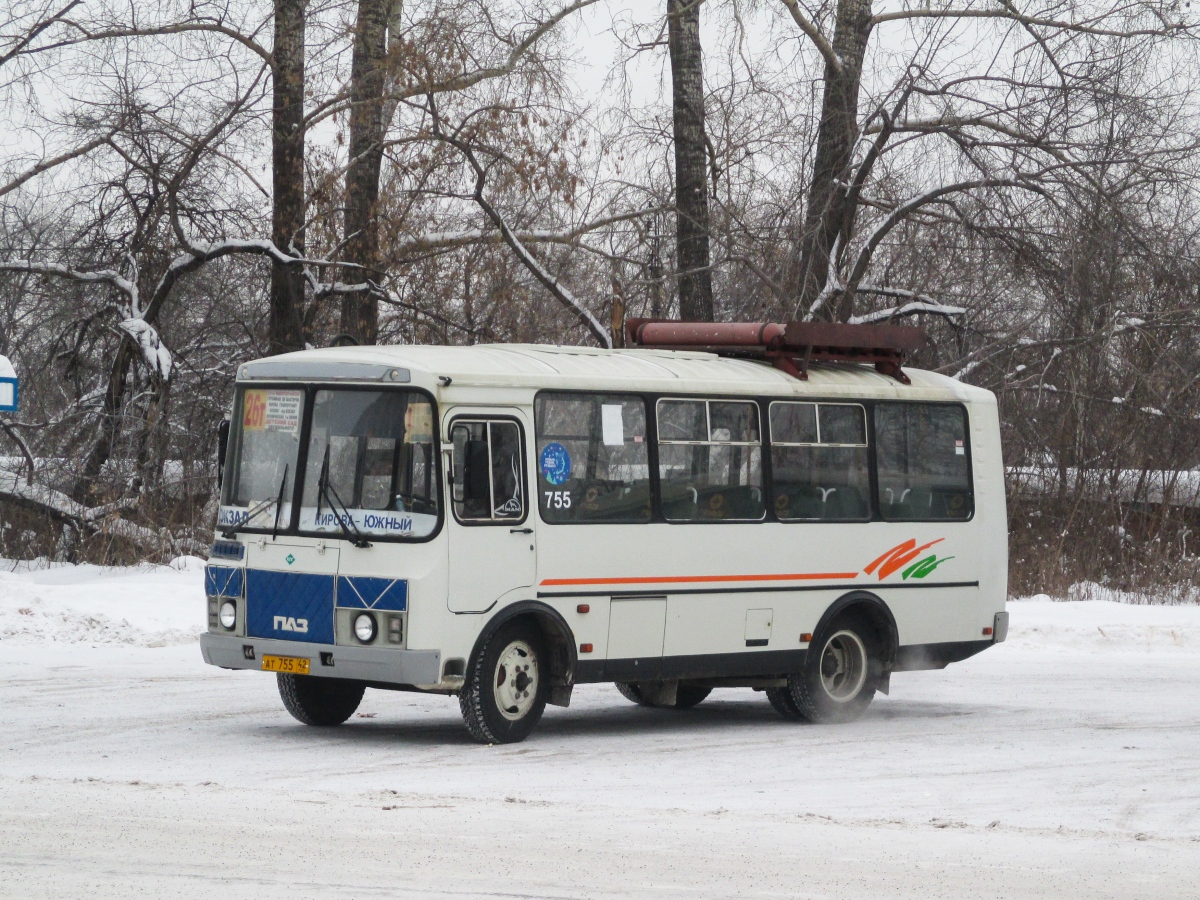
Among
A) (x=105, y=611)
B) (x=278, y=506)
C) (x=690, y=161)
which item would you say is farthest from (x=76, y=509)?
(x=278, y=506)

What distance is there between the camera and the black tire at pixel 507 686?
38.6ft

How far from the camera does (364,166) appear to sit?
23891 mm

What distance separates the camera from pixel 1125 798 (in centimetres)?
1030

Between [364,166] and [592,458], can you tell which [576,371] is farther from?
[364,166]

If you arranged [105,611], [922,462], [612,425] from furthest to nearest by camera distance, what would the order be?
[105,611] → [922,462] → [612,425]

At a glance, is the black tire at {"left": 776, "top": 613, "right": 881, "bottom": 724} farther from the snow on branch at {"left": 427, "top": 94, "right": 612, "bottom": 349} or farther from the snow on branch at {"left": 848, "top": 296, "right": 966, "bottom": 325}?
the snow on branch at {"left": 848, "top": 296, "right": 966, "bottom": 325}

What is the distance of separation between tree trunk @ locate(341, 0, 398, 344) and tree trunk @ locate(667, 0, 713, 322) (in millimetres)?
3961

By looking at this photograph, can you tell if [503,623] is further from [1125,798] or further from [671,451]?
[1125,798]

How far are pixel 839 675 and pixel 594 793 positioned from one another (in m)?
4.71

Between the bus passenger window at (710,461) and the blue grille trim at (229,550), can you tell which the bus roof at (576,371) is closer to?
the bus passenger window at (710,461)

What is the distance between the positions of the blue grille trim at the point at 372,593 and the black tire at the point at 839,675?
12.7 feet

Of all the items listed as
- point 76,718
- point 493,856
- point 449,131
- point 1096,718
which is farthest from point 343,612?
point 449,131

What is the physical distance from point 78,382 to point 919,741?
16420 millimetres

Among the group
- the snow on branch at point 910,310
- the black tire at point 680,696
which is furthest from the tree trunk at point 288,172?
the black tire at point 680,696
